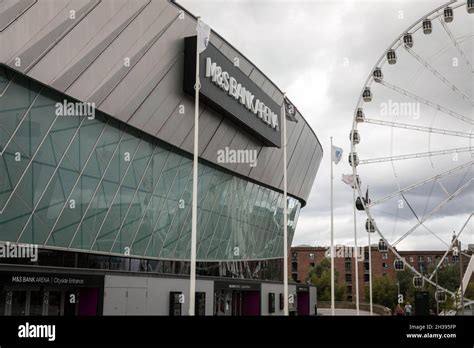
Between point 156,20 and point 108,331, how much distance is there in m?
17.9

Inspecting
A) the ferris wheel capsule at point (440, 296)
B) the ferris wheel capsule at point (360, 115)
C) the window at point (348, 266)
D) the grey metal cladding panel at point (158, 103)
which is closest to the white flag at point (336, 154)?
the ferris wheel capsule at point (360, 115)

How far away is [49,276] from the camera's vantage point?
20.8 metres

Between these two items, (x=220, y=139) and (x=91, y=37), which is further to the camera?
(x=220, y=139)

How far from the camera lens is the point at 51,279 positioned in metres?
20.8

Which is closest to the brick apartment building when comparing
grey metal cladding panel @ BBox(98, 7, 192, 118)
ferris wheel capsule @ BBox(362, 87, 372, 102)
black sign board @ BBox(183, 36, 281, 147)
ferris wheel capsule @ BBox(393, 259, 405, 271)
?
black sign board @ BBox(183, 36, 281, 147)

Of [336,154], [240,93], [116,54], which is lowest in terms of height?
[336,154]

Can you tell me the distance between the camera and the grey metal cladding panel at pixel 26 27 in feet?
63.1

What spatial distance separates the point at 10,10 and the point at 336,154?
22234 millimetres

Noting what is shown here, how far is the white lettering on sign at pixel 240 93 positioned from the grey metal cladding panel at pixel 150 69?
2.17 meters

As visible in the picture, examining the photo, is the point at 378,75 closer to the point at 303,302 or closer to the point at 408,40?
the point at 408,40

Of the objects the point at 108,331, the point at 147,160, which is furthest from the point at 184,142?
the point at 108,331

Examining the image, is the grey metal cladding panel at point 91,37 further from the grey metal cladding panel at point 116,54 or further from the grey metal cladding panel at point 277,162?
the grey metal cladding panel at point 277,162

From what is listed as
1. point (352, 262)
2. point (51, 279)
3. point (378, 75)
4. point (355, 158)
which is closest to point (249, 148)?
point (355, 158)

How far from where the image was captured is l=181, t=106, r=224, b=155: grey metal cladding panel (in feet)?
98.1
